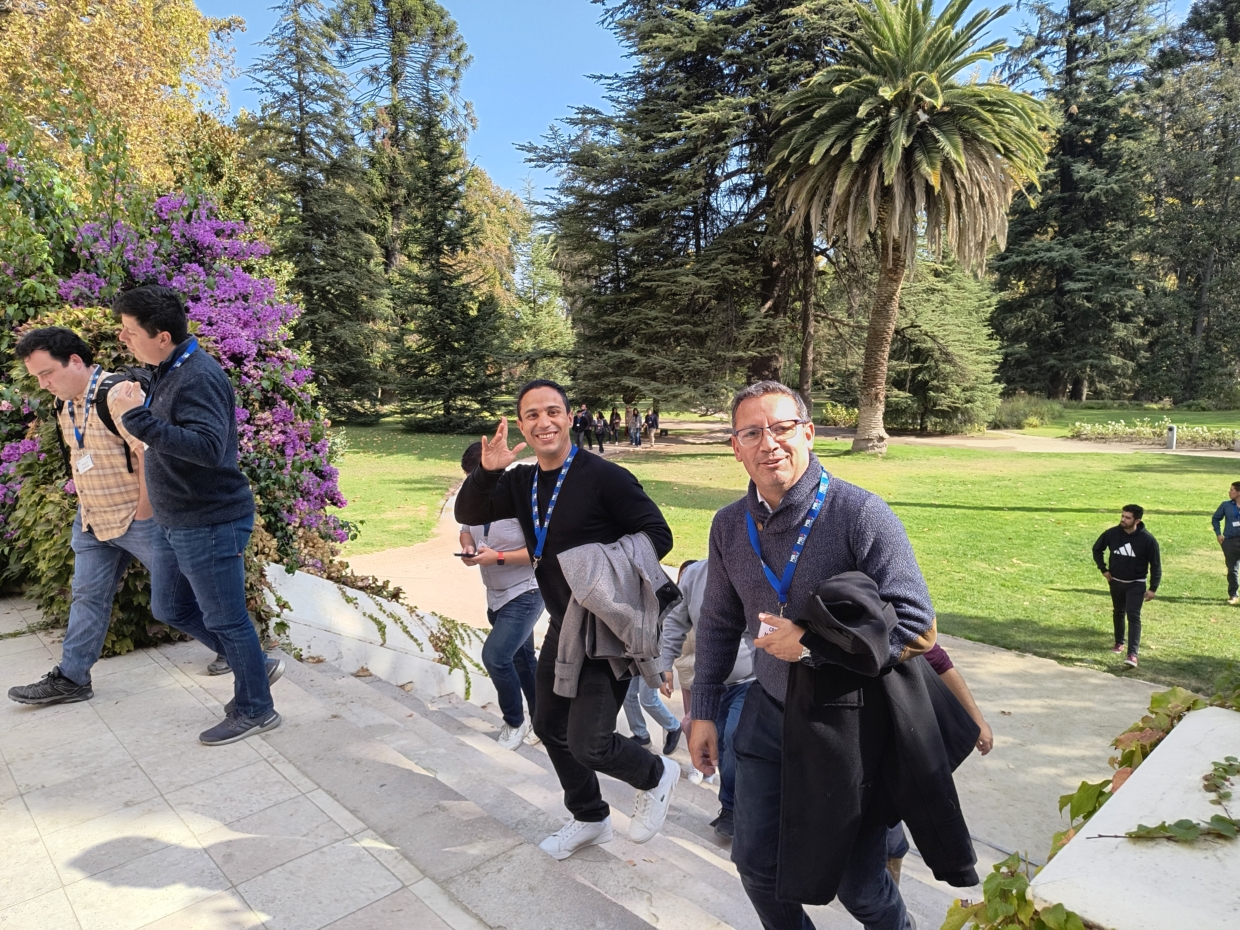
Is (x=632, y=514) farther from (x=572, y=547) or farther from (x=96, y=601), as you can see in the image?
(x=96, y=601)

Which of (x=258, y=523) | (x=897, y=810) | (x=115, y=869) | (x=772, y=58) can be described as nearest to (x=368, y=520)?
(x=258, y=523)

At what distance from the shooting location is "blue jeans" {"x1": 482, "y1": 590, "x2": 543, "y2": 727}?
400cm

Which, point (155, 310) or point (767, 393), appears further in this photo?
point (155, 310)

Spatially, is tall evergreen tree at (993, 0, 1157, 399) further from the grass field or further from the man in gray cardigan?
the man in gray cardigan

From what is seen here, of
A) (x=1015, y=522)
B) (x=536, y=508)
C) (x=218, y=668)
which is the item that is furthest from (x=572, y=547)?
(x=1015, y=522)

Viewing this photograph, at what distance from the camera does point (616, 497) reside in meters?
2.81

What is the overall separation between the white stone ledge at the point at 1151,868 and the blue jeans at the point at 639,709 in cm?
314

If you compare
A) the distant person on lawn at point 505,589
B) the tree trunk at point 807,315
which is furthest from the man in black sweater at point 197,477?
the tree trunk at point 807,315

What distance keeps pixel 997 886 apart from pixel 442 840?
2020 millimetres

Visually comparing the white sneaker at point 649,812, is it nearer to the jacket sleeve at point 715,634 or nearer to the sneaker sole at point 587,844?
the sneaker sole at point 587,844

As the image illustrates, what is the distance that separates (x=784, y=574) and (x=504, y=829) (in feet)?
5.19

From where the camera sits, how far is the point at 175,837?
2693mm

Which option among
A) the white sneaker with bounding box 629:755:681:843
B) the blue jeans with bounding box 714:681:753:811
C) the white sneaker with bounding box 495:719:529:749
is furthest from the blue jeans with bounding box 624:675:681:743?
the white sneaker with bounding box 629:755:681:843

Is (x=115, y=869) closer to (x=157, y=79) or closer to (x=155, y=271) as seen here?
(x=155, y=271)
